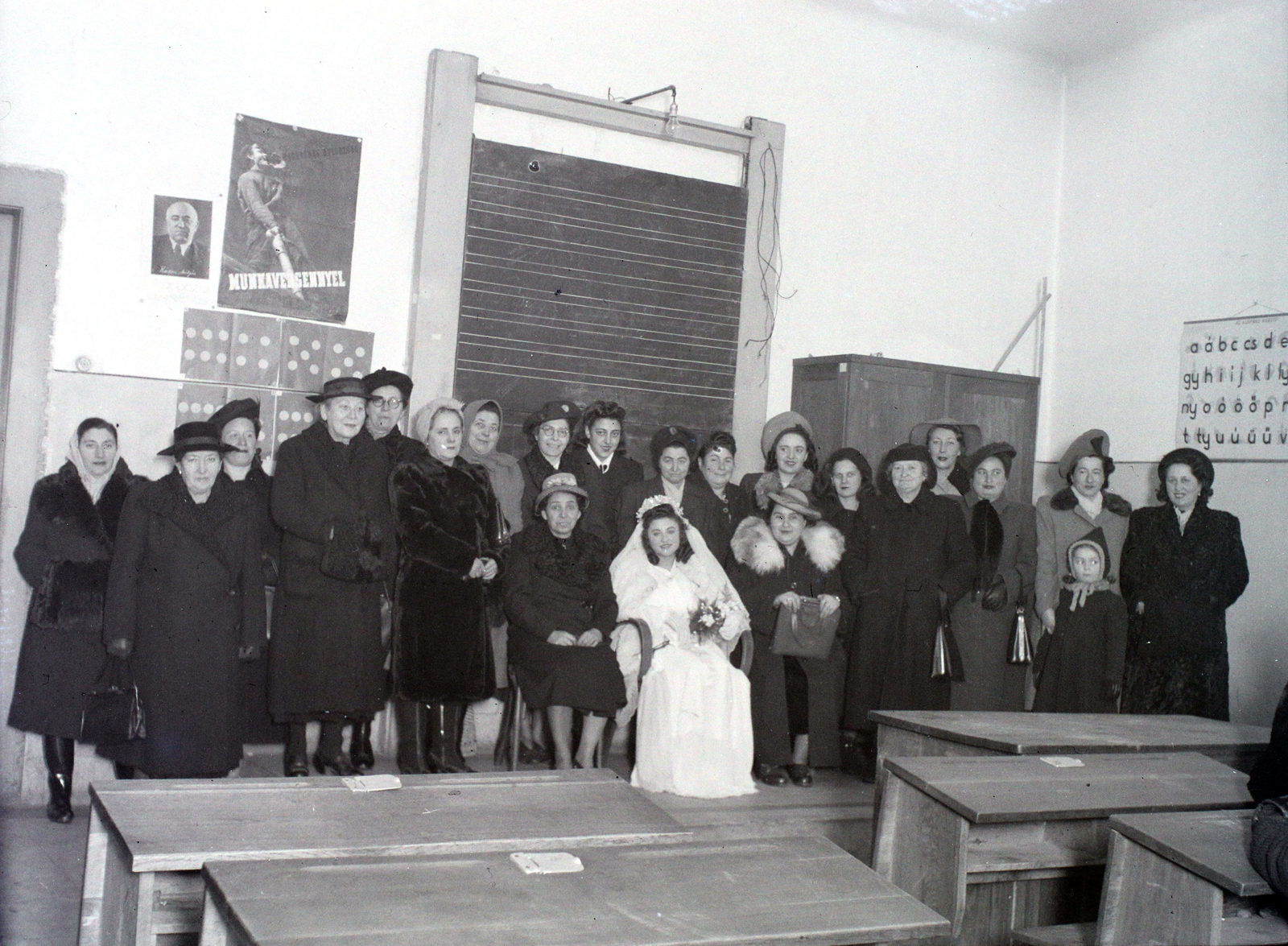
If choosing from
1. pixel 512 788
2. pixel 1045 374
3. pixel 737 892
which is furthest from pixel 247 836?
pixel 1045 374

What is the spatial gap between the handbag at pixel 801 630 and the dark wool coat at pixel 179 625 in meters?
2.01

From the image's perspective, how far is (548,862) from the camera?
2.12 metres

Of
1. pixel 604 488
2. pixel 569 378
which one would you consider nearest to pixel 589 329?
pixel 569 378

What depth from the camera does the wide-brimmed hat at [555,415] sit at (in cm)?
502

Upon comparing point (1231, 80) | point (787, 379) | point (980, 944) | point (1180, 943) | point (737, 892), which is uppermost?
point (1231, 80)

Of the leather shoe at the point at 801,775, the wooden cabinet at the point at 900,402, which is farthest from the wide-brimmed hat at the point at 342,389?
the wooden cabinet at the point at 900,402

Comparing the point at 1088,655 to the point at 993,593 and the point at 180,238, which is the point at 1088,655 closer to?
the point at 993,593

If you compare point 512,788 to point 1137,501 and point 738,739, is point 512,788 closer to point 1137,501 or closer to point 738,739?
point 738,739

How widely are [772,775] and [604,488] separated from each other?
133 cm

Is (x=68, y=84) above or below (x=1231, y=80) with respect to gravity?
below

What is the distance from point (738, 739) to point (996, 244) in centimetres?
347

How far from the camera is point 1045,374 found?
22.7 ft

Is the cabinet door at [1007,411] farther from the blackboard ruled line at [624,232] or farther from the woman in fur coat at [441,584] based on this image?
the woman in fur coat at [441,584]

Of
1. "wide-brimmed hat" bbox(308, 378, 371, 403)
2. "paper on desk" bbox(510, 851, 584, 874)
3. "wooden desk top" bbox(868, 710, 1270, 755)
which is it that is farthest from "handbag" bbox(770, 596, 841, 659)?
"paper on desk" bbox(510, 851, 584, 874)
